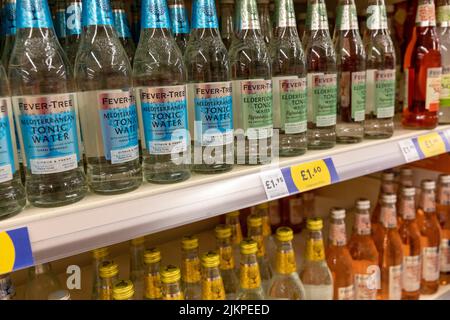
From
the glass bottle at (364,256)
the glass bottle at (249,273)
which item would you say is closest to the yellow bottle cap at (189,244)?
the glass bottle at (249,273)

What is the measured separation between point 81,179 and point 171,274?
0.27 metres

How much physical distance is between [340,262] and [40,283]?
790 millimetres

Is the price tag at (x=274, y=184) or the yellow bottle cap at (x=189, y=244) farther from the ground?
the price tag at (x=274, y=184)

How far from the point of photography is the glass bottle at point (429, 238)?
128cm

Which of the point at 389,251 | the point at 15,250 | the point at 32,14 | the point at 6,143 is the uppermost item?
the point at 32,14

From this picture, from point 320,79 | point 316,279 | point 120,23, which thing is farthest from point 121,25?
point 316,279

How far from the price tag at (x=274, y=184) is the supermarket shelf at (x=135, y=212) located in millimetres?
12

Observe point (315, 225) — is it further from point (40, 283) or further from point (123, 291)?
point (40, 283)

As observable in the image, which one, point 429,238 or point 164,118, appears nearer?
point 164,118

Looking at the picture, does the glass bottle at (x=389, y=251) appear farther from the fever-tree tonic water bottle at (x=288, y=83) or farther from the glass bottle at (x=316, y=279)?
the fever-tree tonic water bottle at (x=288, y=83)

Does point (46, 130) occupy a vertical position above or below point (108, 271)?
above

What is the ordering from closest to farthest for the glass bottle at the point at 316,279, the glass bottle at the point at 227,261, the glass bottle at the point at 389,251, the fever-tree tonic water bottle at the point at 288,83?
the fever-tree tonic water bottle at the point at 288,83
the glass bottle at the point at 227,261
the glass bottle at the point at 316,279
the glass bottle at the point at 389,251

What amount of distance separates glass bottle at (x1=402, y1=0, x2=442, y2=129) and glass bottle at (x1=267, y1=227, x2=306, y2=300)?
1.71 feet

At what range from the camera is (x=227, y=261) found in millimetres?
1012
